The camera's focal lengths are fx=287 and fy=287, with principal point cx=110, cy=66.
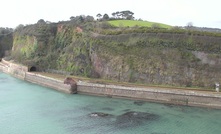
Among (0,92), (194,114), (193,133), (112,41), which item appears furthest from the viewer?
(112,41)

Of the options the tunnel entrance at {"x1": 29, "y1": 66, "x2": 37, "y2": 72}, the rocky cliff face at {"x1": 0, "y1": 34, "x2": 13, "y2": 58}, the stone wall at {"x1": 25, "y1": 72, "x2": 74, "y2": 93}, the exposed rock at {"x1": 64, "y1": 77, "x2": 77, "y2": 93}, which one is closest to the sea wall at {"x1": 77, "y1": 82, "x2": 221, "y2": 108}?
the exposed rock at {"x1": 64, "y1": 77, "x2": 77, "y2": 93}

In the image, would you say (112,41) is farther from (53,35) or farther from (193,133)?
(193,133)

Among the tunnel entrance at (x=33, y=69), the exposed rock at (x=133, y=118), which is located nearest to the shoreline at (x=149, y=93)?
the exposed rock at (x=133, y=118)

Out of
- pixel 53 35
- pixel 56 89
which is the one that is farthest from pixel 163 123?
pixel 53 35

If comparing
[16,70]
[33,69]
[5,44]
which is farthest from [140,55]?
[5,44]

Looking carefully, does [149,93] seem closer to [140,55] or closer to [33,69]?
[140,55]

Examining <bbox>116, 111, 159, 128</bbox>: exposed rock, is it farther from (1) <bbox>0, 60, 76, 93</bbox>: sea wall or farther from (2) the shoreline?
(1) <bbox>0, 60, 76, 93</bbox>: sea wall
